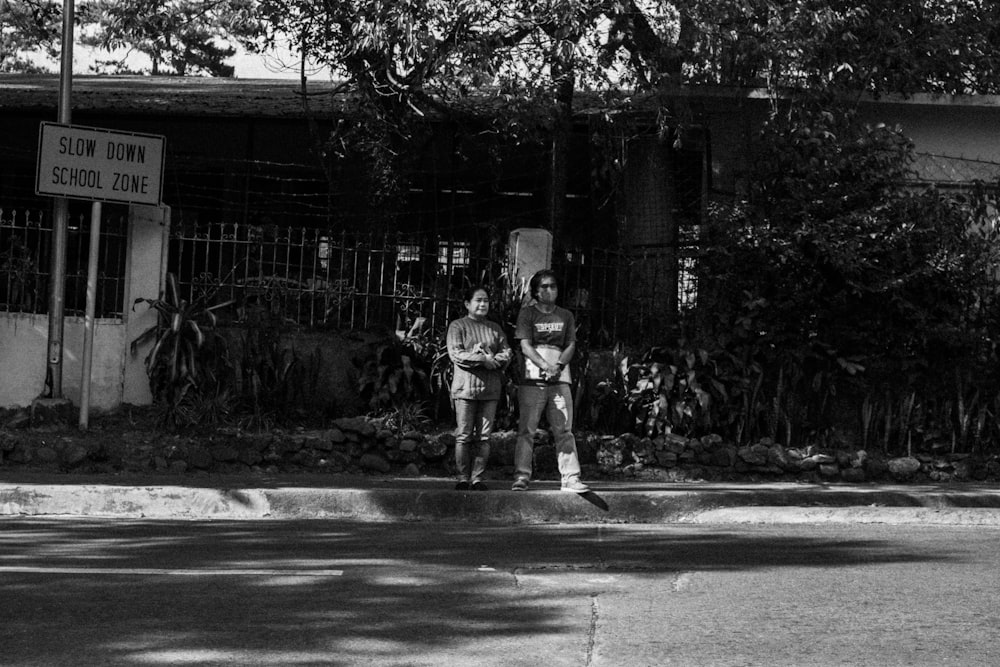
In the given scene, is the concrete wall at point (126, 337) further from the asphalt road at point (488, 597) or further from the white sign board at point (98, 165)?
the asphalt road at point (488, 597)

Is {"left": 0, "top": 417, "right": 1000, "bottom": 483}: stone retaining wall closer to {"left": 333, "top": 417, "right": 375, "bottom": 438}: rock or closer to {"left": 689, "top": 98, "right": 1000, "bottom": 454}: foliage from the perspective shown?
{"left": 333, "top": 417, "right": 375, "bottom": 438}: rock

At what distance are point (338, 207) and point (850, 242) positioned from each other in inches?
269

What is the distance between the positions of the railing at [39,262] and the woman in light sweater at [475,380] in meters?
3.59

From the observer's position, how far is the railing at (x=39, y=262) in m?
11.4

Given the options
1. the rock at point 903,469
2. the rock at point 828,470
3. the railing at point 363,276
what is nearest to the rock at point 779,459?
the rock at point 828,470

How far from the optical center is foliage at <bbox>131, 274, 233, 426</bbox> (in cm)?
1114

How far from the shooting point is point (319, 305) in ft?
39.1

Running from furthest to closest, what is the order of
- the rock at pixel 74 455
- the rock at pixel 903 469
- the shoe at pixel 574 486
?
the rock at pixel 903 469
the rock at pixel 74 455
the shoe at pixel 574 486

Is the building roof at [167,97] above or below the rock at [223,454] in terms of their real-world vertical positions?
above

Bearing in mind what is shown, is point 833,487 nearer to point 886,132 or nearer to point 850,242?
point 850,242

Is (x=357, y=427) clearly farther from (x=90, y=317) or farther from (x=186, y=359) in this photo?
(x=90, y=317)

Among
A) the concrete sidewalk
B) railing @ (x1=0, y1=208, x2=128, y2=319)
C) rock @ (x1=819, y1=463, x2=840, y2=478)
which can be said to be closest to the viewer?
the concrete sidewalk

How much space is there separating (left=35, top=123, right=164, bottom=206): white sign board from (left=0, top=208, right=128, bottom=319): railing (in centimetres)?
58

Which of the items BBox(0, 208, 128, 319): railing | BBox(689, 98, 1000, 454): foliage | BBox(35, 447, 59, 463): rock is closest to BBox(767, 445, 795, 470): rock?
BBox(689, 98, 1000, 454): foliage
